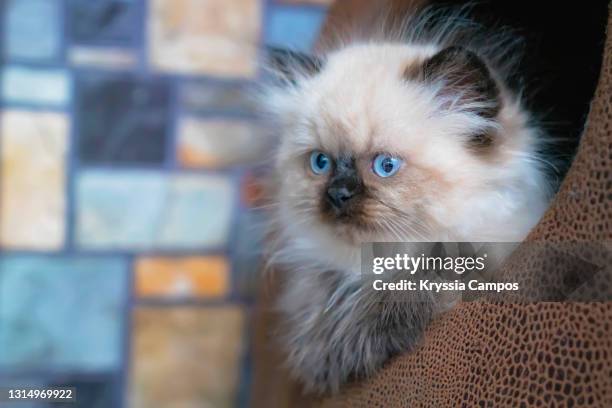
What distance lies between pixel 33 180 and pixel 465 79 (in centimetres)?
119

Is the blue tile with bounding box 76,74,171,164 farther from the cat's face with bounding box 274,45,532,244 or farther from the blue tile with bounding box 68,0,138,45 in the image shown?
the cat's face with bounding box 274,45,532,244

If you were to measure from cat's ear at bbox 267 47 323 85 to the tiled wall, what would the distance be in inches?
14.3

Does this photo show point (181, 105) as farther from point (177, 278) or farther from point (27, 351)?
point (27, 351)

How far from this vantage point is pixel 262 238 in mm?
1344

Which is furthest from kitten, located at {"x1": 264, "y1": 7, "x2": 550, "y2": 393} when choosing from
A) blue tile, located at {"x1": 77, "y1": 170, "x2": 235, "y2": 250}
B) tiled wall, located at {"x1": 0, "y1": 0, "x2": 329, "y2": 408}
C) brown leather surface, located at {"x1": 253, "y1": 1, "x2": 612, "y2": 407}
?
blue tile, located at {"x1": 77, "y1": 170, "x2": 235, "y2": 250}

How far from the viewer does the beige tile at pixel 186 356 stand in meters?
1.69

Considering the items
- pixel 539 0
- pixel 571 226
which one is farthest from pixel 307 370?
pixel 539 0

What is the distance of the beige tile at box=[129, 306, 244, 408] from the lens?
1.69 metres

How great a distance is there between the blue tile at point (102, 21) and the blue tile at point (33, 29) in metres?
0.04

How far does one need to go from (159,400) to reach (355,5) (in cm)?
119

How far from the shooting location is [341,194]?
0.95 m

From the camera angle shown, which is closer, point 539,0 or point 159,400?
point 539,0

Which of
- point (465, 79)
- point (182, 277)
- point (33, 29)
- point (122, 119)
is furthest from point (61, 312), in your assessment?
point (465, 79)

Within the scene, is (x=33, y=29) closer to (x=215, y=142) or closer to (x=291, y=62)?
(x=215, y=142)
